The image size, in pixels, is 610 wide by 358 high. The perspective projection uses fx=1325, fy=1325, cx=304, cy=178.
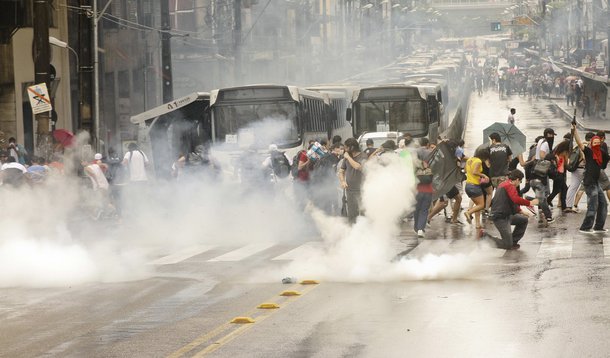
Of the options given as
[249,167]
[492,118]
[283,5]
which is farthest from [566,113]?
[249,167]

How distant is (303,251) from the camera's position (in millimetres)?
19453

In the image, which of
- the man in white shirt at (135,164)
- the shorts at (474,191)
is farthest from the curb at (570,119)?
the shorts at (474,191)

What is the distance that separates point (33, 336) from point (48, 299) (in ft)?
8.60

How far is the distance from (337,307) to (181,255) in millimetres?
6616

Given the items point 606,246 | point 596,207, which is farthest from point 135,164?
point 606,246

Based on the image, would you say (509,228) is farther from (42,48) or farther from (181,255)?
(42,48)

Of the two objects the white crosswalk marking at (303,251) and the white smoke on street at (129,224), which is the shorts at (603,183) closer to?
the white crosswalk marking at (303,251)

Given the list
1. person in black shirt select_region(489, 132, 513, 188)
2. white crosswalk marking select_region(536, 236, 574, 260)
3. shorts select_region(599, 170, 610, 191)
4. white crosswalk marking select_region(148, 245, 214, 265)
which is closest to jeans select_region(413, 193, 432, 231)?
white crosswalk marking select_region(536, 236, 574, 260)

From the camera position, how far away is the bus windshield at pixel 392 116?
38.2m

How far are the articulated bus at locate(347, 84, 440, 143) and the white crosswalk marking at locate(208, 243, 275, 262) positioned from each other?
1767 cm

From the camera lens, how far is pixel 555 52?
156000 millimetres

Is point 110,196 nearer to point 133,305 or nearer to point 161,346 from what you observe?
point 133,305

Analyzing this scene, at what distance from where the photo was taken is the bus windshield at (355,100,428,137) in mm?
38250

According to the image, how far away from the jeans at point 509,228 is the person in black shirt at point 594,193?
197 cm
